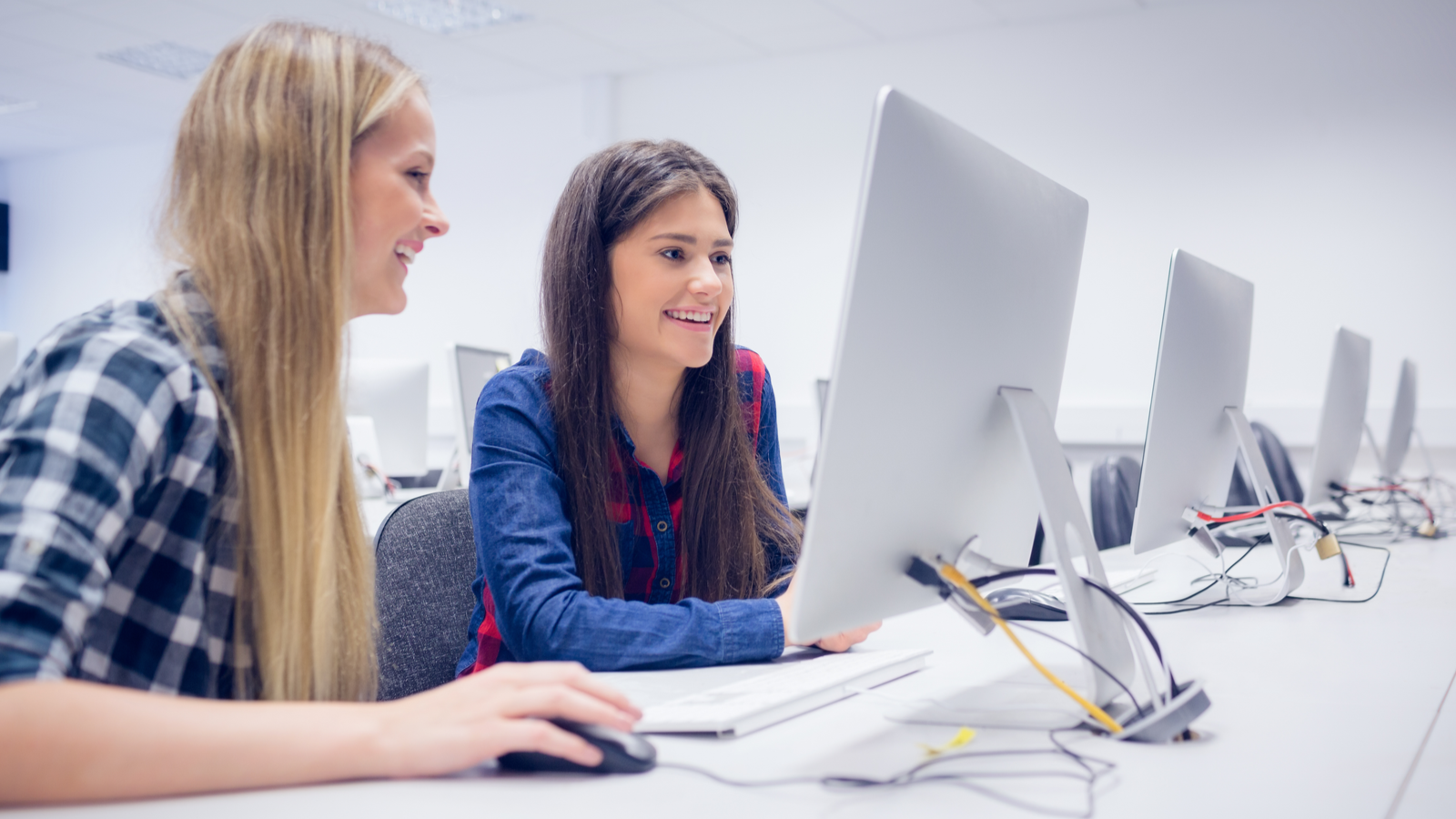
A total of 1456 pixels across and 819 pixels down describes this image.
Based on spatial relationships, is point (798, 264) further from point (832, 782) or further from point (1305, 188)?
point (832, 782)

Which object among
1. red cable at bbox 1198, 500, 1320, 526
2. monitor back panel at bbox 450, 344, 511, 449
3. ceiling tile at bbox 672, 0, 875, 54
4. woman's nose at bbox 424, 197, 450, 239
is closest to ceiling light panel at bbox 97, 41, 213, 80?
ceiling tile at bbox 672, 0, 875, 54

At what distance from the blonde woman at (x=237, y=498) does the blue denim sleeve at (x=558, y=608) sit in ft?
0.50

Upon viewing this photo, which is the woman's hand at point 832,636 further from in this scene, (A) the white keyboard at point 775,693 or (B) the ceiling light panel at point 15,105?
(B) the ceiling light panel at point 15,105

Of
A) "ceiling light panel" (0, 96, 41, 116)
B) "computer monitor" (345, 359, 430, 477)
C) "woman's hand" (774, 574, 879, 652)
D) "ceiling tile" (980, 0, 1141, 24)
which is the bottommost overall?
"computer monitor" (345, 359, 430, 477)

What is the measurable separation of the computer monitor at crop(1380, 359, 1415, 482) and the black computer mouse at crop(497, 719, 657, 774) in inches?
113

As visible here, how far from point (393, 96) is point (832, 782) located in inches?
26.5

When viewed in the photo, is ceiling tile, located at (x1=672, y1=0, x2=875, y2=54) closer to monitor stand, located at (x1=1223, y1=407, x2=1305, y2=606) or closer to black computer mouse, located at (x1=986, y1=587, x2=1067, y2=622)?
monitor stand, located at (x1=1223, y1=407, x2=1305, y2=606)

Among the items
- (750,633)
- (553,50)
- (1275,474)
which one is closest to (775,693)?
Result: (750,633)

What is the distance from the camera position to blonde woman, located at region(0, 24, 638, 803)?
2.03ft

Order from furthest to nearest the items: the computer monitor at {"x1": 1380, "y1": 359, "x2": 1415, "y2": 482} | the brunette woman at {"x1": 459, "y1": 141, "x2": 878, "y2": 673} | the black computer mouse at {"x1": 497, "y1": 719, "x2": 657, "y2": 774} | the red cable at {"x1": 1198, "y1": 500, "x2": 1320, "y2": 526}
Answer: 1. the computer monitor at {"x1": 1380, "y1": 359, "x2": 1415, "y2": 482}
2. the red cable at {"x1": 1198, "y1": 500, "x2": 1320, "y2": 526}
3. the brunette woman at {"x1": 459, "y1": 141, "x2": 878, "y2": 673}
4. the black computer mouse at {"x1": 497, "y1": 719, "x2": 657, "y2": 774}

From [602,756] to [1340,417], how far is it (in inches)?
83.5

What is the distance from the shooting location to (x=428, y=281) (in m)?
6.22

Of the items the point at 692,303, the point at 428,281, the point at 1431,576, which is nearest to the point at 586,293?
the point at 692,303

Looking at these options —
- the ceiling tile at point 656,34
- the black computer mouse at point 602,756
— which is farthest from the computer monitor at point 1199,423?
the ceiling tile at point 656,34
